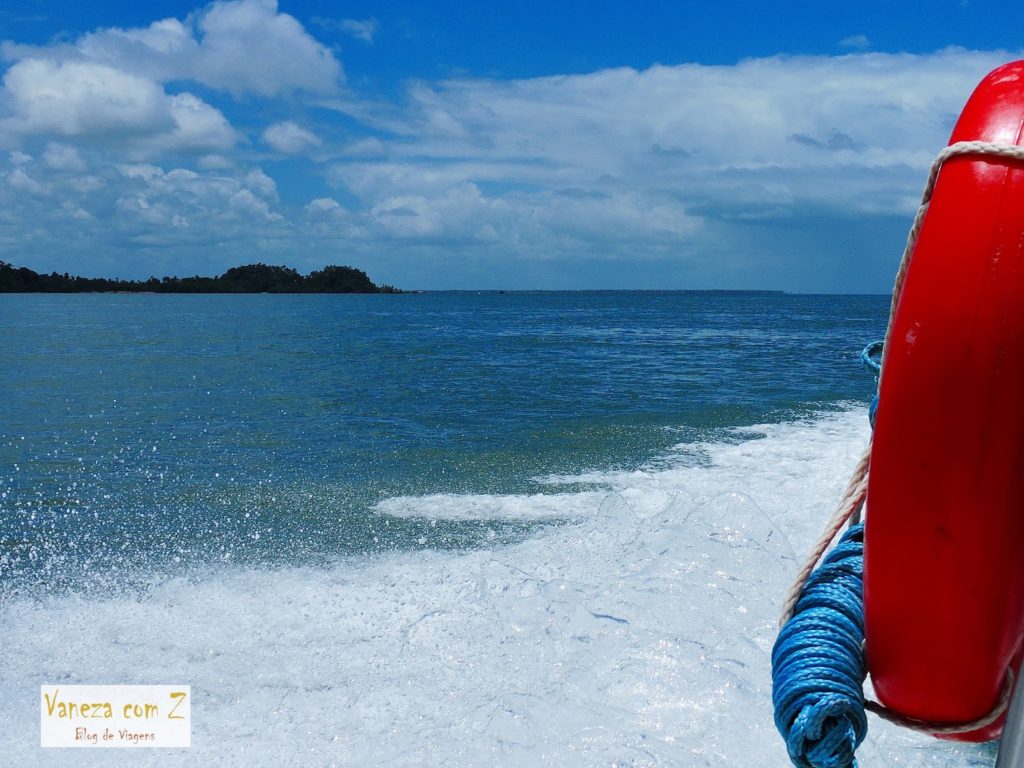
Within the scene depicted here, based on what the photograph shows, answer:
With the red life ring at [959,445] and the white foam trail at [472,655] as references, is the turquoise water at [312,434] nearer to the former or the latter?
the white foam trail at [472,655]

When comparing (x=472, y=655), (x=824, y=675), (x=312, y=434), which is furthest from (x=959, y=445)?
(x=312, y=434)

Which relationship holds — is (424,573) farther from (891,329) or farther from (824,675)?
(891,329)

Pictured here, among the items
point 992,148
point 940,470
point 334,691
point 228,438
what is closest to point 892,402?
point 940,470

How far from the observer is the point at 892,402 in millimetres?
1487

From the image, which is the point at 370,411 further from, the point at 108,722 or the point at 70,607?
the point at 108,722

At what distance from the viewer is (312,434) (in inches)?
554

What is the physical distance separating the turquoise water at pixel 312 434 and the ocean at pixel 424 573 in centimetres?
7

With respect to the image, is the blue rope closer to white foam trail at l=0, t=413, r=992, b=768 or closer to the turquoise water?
white foam trail at l=0, t=413, r=992, b=768

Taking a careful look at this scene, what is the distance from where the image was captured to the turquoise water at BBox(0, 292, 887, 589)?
8078 mm

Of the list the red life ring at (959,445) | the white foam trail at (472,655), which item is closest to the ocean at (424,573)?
the white foam trail at (472,655)

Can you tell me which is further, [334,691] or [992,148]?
[334,691]

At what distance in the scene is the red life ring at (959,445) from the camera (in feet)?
4.57

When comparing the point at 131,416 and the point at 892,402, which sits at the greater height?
the point at 892,402

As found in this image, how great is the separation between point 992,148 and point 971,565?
759 mm
